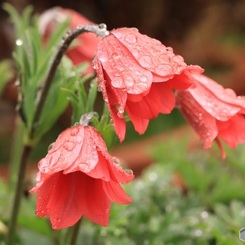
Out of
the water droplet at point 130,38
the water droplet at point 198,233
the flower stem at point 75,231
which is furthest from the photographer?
the water droplet at point 198,233

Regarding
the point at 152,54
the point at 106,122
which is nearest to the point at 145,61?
the point at 152,54

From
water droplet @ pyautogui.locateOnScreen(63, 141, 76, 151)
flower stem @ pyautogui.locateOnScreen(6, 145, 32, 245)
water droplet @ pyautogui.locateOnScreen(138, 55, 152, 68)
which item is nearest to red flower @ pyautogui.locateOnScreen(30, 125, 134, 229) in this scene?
water droplet @ pyautogui.locateOnScreen(63, 141, 76, 151)

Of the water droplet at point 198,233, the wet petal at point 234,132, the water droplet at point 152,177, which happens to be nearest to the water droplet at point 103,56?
the wet petal at point 234,132

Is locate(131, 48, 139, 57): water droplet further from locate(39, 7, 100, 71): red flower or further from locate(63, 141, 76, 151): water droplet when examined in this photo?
locate(39, 7, 100, 71): red flower

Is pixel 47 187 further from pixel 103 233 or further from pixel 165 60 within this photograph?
pixel 103 233

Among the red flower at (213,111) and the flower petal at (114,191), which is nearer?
the flower petal at (114,191)

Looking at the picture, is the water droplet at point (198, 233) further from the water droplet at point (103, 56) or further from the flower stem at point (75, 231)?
the water droplet at point (103, 56)

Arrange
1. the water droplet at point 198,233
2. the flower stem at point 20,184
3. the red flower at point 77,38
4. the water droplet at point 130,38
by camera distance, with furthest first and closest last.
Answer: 1. the red flower at point 77,38
2. the water droplet at point 198,233
3. the flower stem at point 20,184
4. the water droplet at point 130,38

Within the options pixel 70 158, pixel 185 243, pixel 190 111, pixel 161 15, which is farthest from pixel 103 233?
pixel 161 15
